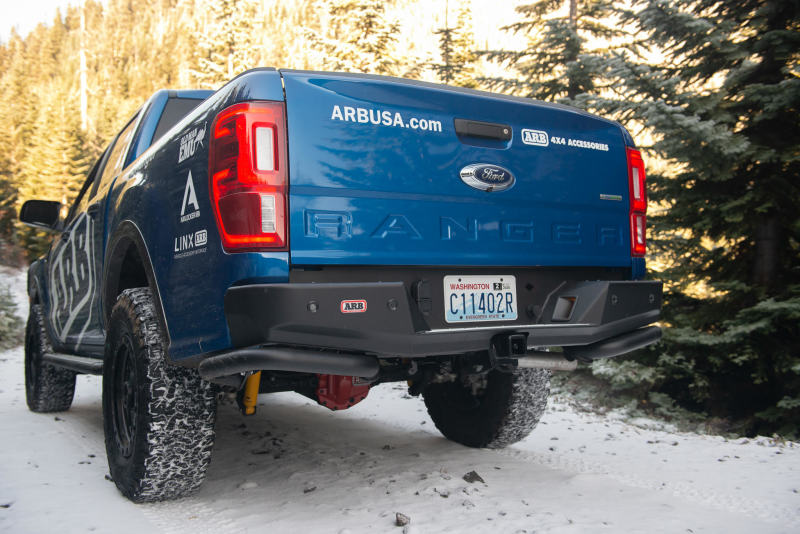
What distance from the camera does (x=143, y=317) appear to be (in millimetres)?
2834

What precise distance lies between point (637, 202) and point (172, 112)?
9.78ft

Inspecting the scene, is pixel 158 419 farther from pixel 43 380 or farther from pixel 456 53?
pixel 456 53

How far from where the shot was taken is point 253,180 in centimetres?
219

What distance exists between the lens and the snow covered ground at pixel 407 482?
2.70 meters

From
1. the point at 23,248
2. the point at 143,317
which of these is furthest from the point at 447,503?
the point at 23,248

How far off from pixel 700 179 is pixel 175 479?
233 inches

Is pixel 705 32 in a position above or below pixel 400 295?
above

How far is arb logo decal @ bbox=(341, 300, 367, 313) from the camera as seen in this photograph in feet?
7.27

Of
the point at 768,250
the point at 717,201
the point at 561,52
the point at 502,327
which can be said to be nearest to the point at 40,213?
the point at 502,327

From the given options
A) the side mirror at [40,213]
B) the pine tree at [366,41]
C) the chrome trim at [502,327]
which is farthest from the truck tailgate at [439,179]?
the pine tree at [366,41]

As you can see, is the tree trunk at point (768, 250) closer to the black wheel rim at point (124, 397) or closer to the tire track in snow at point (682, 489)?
the tire track in snow at point (682, 489)

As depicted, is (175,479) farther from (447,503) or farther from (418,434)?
(418,434)

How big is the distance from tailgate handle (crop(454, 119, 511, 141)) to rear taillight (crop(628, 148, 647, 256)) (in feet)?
2.78

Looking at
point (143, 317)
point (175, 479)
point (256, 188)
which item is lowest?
point (175, 479)
